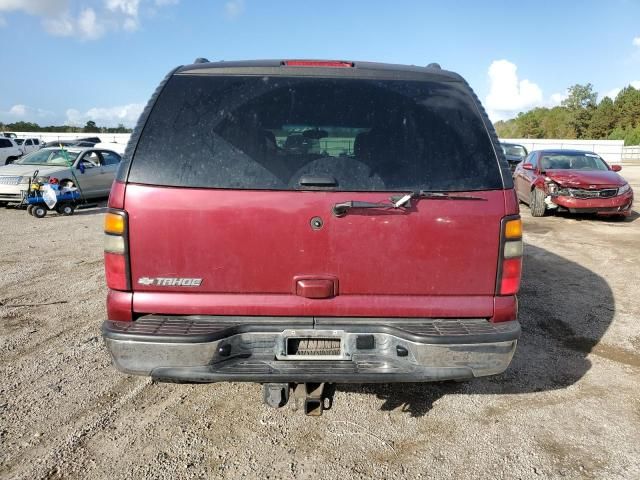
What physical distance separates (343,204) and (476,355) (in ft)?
3.37

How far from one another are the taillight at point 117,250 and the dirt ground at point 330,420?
101 cm

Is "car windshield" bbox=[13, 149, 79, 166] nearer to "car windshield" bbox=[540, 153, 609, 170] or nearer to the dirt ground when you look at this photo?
the dirt ground

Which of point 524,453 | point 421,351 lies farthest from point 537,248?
point 421,351

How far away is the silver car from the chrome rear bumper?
10.7 m

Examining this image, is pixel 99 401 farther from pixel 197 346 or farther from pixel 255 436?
pixel 197 346

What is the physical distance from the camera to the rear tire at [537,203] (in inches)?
429

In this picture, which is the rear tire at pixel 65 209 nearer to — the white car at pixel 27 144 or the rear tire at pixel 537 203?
the rear tire at pixel 537 203

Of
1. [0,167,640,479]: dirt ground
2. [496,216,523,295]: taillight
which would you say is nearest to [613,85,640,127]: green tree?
[0,167,640,479]: dirt ground

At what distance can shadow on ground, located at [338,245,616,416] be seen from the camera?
3324 millimetres

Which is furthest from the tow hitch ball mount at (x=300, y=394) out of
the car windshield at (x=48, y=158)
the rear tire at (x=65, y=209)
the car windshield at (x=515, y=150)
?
the car windshield at (x=515, y=150)

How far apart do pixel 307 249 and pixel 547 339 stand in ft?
9.87

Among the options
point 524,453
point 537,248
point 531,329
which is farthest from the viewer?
point 537,248

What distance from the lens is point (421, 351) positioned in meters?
2.31

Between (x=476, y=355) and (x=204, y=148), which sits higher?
(x=204, y=148)
